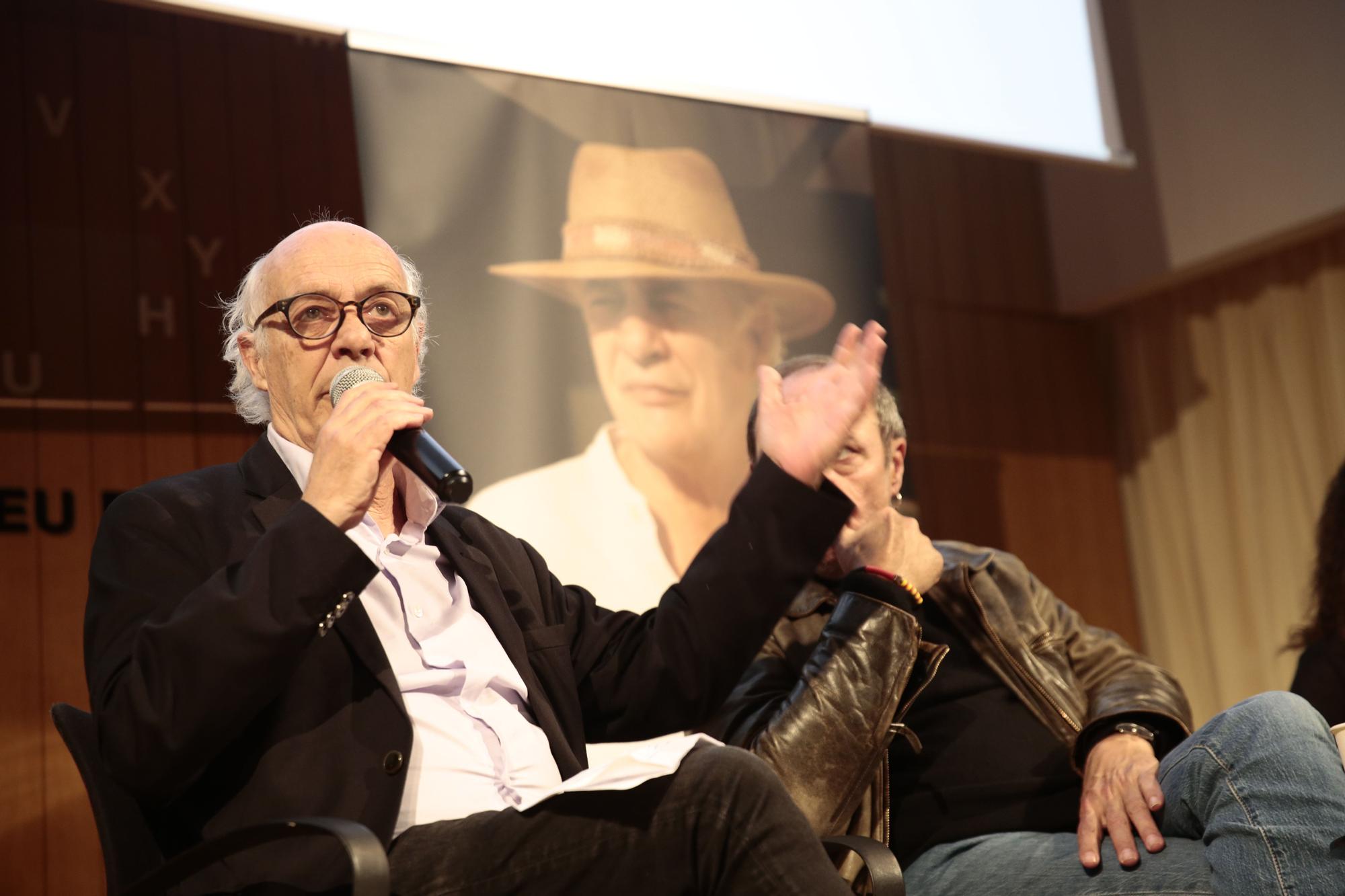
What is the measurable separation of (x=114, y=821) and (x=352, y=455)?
48 centimetres

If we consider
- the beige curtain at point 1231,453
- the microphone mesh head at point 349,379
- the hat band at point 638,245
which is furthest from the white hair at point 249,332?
the beige curtain at point 1231,453

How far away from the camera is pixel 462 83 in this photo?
298 cm

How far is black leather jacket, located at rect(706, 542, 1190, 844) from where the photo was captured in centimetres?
177

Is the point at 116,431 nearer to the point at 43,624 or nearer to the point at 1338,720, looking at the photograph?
the point at 43,624

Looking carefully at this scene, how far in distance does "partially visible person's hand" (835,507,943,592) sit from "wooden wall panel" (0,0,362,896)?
2338mm

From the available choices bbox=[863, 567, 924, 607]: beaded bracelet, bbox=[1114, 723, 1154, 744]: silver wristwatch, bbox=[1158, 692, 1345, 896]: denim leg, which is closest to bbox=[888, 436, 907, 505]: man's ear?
bbox=[863, 567, 924, 607]: beaded bracelet

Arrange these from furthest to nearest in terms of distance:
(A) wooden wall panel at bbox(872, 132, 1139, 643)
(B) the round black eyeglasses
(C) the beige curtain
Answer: (A) wooden wall panel at bbox(872, 132, 1139, 643)
(C) the beige curtain
(B) the round black eyeglasses

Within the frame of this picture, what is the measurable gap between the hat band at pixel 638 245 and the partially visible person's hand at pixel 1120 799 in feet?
5.27

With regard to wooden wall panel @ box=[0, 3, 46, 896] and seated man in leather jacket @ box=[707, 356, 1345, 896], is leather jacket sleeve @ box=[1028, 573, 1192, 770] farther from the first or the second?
wooden wall panel @ box=[0, 3, 46, 896]

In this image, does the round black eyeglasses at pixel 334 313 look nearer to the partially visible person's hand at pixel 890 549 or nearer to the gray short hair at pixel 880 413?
the gray short hair at pixel 880 413

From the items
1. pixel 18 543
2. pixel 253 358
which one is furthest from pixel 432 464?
pixel 18 543

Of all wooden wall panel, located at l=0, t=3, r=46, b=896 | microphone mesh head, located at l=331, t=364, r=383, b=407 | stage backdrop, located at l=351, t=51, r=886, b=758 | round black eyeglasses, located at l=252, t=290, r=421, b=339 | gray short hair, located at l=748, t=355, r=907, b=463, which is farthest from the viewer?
wooden wall panel, located at l=0, t=3, r=46, b=896

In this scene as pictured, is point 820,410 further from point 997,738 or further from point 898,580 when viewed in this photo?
point 997,738

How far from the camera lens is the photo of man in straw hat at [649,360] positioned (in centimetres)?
295
